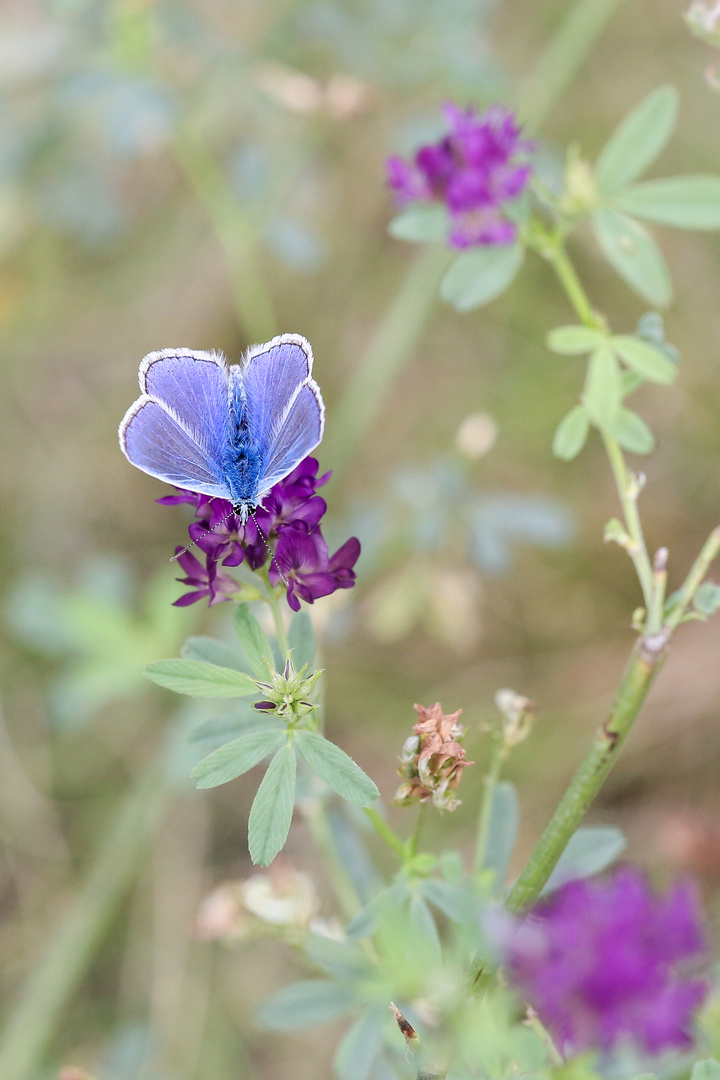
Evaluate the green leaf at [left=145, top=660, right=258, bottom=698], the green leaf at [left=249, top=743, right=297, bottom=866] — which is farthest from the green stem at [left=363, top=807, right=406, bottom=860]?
the green leaf at [left=145, top=660, right=258, bottom=698]

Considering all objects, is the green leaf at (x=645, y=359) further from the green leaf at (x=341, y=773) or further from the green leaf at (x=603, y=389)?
the green leaf at (x=341, y=773)

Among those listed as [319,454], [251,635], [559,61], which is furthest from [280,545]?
[559,61]

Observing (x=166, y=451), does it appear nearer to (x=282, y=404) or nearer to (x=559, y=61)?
(x=282, y=404)

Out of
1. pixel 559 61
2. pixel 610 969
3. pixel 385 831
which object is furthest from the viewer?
pixel 559 61

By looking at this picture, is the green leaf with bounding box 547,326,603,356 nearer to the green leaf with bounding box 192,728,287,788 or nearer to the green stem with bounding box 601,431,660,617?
the green stem with bounding box 601,431,660,617

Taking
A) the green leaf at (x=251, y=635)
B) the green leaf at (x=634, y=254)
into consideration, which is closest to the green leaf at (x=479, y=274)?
the green leaf at (x=634, y=254)

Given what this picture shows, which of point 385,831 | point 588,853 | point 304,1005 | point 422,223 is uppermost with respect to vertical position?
point 422,223
